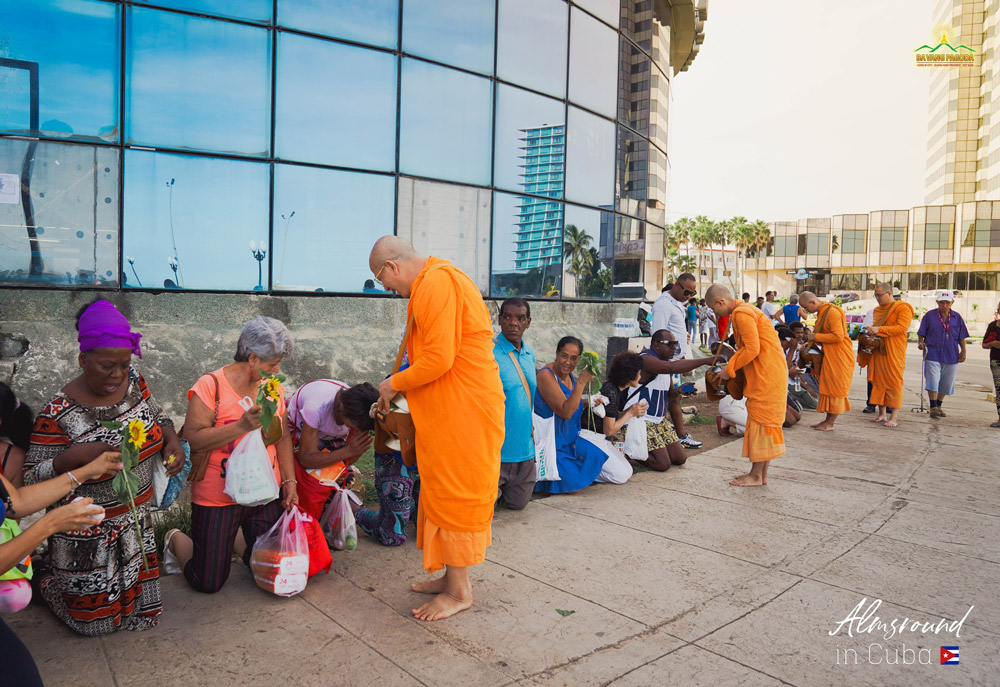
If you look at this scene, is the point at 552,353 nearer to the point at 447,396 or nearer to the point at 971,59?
the point at 447,396

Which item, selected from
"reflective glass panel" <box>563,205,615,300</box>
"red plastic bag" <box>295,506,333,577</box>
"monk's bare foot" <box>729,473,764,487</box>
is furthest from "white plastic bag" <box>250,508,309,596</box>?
"reflective glass panel" <box>563,205,615,300</box>

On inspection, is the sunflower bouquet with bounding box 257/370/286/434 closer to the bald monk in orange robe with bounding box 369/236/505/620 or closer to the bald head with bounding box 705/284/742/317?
the bald monk in orange robe with bounding box 369/236/505/620

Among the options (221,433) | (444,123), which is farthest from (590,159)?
(221,433)

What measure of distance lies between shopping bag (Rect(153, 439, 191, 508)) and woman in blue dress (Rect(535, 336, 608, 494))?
2825 mm

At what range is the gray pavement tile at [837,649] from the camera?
9.73ft

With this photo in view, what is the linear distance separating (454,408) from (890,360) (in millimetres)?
8517

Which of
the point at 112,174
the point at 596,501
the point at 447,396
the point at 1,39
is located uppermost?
the point at 1,39

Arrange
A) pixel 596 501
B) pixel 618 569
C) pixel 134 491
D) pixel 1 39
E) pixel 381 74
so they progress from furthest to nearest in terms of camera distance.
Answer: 1. pixel 381 74
2. pixel 1 39
3. pixel 596 501
4. pixel 618 569
5. pixel 134 491

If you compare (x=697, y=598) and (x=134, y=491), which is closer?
(x=134, y=491)

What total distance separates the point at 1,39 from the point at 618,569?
23.9ft

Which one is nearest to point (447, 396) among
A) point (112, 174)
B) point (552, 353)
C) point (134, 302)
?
point (134, 302)

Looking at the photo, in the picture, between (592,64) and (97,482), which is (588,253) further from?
(97,482)

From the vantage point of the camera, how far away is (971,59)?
2628 inches

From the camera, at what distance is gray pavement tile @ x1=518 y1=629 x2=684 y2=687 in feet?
9.48
